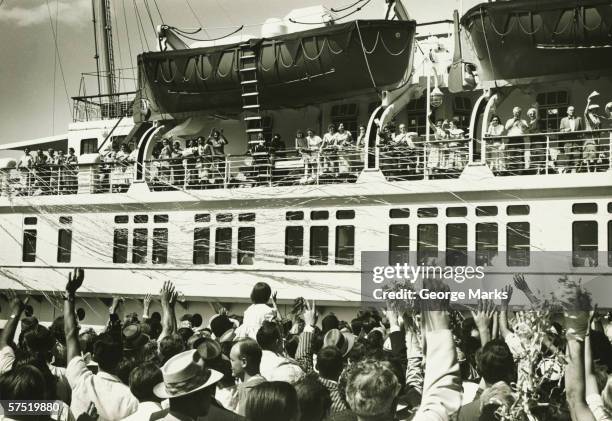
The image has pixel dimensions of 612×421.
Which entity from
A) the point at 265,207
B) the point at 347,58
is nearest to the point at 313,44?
the point at 347,58

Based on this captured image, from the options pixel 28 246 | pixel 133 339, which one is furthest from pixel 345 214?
pixel 133 339

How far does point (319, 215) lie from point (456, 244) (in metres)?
2.87

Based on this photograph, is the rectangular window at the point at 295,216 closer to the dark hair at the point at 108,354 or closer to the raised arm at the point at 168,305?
the raised arm at the point at 168,305

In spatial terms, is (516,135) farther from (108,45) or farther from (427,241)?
(108,45)

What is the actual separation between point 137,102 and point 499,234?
1045 cm

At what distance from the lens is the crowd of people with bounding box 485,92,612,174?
15344mm

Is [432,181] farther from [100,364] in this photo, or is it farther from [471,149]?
[100,364]

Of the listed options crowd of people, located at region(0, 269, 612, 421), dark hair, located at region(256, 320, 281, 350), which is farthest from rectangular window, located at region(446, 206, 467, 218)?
dark hair, located at region(256, 320, 281, 350)

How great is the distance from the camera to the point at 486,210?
15.7 m

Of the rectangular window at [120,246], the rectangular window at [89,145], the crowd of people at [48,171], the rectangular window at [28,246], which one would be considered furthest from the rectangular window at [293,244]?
the rectangular window at [89,145]

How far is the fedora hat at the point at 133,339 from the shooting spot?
7172mm

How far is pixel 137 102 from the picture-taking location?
21.8m

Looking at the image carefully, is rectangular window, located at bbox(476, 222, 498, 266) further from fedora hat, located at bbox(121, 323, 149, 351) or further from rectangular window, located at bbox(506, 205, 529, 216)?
fedora hat, located at bbox(121, 323, 149, 351)

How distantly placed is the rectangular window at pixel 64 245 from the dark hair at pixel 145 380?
52.2ft
